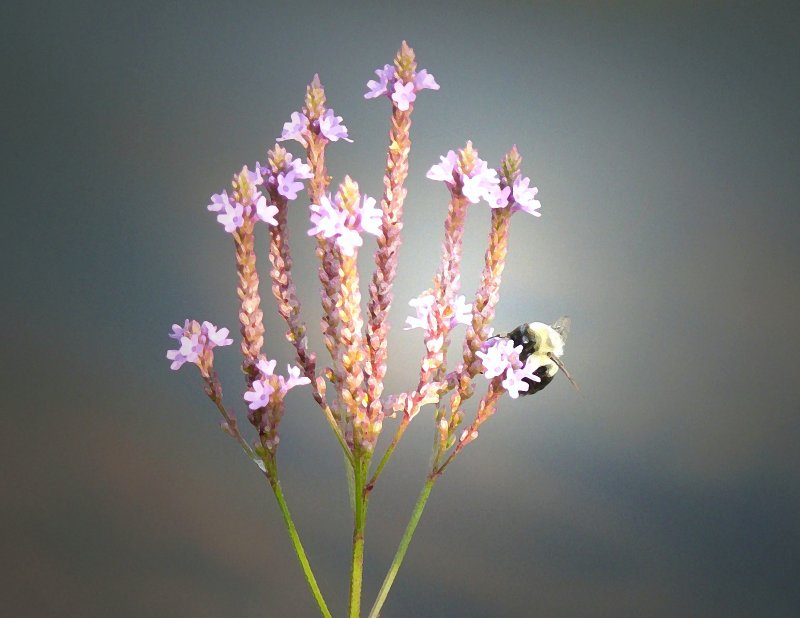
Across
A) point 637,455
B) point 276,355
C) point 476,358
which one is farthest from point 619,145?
point 476,358

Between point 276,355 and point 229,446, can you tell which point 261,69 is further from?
point 229,446

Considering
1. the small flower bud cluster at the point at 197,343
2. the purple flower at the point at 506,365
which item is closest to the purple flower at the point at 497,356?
the purple flower at the point at 506,365

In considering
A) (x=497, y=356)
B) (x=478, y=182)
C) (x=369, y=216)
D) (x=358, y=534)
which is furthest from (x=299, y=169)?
(x=358, y=534)

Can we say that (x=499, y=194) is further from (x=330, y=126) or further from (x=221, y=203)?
(x=221, y=203)

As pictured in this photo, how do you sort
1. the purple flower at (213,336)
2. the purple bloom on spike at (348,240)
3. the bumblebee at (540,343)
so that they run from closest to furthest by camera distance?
the purple bloom on spike at (348,240) → the purple flower at (213,336) → the bumblebee at (540,343)

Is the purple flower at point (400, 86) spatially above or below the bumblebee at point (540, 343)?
above

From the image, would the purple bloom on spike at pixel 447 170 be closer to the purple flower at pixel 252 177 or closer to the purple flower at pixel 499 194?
the purple flower at pixel 499 194

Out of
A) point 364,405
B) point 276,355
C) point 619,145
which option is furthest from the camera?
point 619,145

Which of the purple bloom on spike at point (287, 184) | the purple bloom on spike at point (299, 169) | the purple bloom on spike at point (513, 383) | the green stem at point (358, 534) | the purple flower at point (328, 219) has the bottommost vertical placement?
the green stem at point (358, 534)
